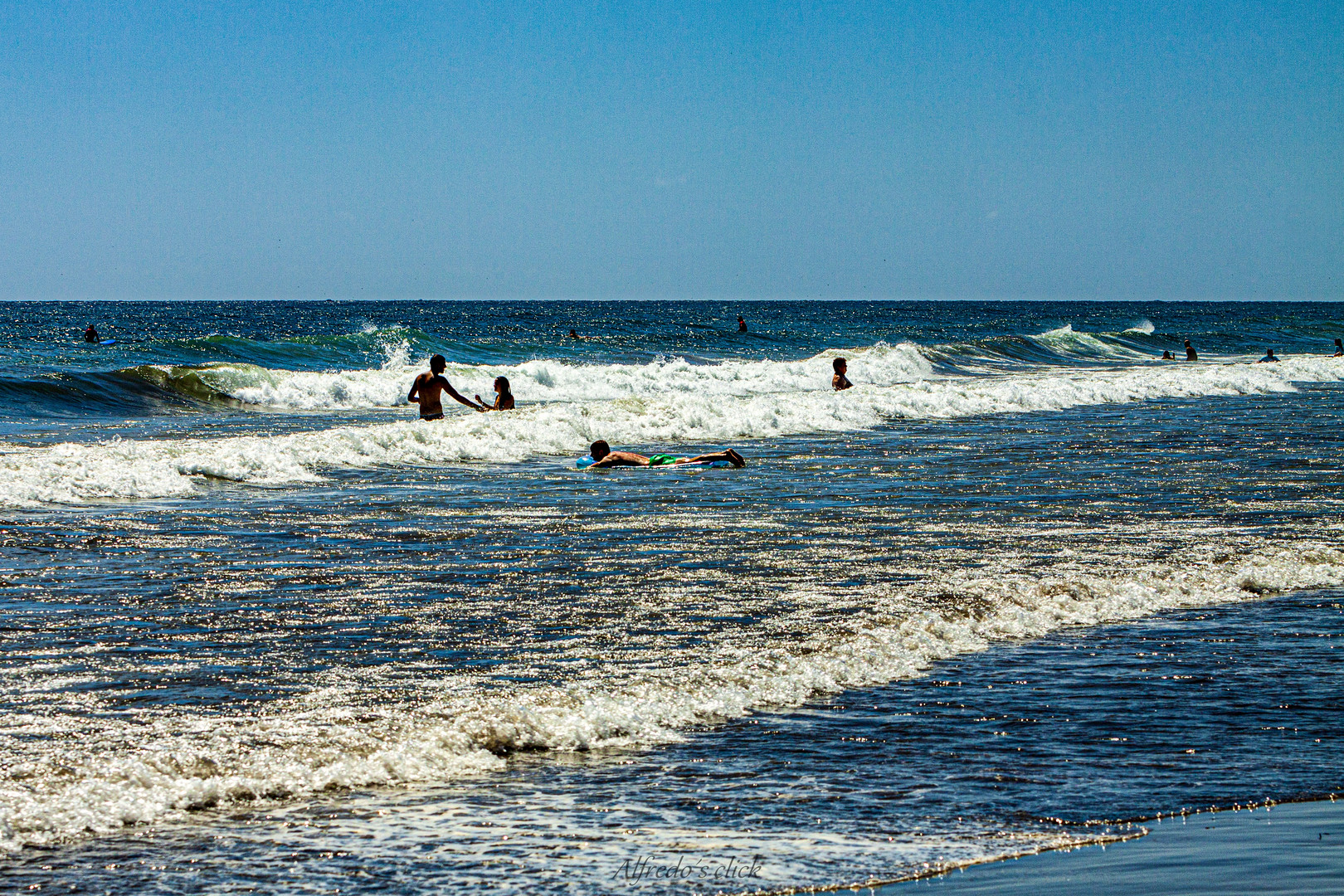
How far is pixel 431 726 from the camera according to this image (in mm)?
6000

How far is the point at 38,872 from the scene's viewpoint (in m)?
4.45

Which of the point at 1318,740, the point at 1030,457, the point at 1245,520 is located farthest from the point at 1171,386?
the point at 1318,740

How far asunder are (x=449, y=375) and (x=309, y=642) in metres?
33.3

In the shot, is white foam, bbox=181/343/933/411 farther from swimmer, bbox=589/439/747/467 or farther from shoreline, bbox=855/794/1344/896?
shoreline, bbox=855/794/1344/896

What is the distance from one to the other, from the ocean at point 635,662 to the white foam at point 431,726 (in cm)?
2

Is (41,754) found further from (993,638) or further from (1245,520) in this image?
(1245,520)

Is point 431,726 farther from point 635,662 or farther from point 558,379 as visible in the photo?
point 558,379

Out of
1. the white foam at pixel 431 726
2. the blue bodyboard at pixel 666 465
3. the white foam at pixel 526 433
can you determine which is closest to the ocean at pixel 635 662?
the white foam at pixel 431 726

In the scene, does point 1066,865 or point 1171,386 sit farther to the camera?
point 1171,386

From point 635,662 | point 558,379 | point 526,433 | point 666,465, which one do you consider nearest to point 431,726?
point 635,662

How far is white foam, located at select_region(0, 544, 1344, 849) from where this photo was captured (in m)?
5.18

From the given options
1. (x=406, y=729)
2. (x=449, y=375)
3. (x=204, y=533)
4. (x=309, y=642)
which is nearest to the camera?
(x=406, y=729)

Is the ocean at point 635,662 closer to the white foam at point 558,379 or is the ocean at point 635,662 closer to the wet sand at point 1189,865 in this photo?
the wet sand at point 1189,865

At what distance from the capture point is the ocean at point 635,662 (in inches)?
192
